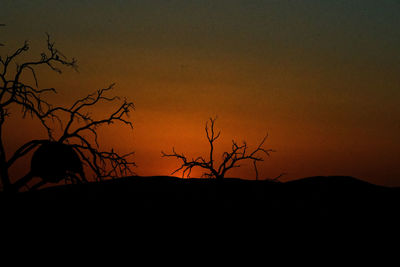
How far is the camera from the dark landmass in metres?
11.6

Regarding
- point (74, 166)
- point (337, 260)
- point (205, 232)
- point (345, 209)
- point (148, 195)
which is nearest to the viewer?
point (337, 260)

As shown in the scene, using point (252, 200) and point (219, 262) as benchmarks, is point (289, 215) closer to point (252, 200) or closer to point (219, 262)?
point (252, 200)

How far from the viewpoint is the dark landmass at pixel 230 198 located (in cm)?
1162

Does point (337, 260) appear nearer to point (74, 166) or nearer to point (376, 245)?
point (376, 245)

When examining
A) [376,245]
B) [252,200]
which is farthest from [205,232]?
[376,245]

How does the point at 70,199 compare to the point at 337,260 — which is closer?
the point at 337,260

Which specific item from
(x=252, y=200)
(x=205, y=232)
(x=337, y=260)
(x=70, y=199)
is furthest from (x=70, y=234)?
(x=337, y=260)

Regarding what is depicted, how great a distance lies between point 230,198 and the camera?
1227 cm

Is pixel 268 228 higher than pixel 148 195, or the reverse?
pixel 148 195

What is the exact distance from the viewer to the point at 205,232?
1084cm

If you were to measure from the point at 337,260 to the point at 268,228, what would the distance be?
1478mm

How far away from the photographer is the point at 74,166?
704 inches

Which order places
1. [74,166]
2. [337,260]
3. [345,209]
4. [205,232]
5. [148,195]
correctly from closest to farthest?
[337,260]
[205,232]
[345,209]
[148,195]
[74,166]

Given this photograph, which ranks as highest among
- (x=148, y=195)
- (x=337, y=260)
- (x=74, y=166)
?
(x=74, y=166)
